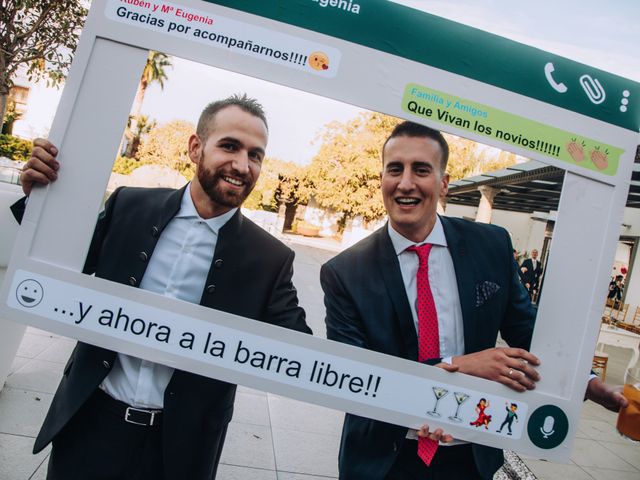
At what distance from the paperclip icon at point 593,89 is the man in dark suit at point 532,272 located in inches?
23.3

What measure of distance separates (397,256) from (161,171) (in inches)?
35.8

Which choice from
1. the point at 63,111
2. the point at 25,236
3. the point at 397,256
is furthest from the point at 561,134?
the point at 25,236

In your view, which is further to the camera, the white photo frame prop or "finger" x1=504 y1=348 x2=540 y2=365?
"finger" x1=504 y1=348 x2=540 y2=365

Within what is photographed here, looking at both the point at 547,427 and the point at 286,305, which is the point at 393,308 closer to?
the point at 286,305

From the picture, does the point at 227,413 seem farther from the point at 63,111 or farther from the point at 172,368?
the point at 63,111

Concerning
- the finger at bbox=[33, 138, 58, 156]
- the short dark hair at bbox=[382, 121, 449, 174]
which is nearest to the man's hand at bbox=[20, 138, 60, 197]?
the finger at bbox=[33, 138, 58, 156]

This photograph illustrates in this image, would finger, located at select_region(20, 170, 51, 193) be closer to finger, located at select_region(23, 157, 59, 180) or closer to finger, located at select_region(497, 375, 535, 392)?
finger, located at select_region(23, 157, 59, 180)

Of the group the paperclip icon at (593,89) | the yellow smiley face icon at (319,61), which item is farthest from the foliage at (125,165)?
the paperclip icon at (593,89)

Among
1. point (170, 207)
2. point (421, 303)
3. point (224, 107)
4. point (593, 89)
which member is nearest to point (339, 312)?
point (421, 303)

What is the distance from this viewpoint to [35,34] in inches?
217

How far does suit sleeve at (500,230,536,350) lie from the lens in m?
1.78

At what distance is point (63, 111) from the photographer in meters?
1.58

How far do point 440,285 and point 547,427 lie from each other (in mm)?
628

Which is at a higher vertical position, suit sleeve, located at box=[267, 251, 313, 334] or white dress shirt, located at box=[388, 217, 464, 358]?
white dress shirt, located at box=[388, 217, 464, 358]
